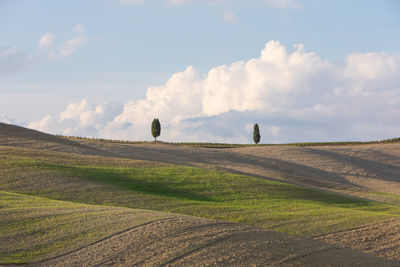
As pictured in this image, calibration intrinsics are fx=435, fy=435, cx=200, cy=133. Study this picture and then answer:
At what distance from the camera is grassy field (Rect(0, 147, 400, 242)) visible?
67.2 feet

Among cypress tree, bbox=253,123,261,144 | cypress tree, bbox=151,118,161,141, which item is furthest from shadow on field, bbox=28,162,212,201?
cypress tree, bbox=253,123,261,144

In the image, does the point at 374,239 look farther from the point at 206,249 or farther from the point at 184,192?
the point at 184,192

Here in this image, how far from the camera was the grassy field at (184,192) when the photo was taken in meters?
20.5

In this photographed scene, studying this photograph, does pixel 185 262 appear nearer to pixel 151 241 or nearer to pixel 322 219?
pixel 151 241

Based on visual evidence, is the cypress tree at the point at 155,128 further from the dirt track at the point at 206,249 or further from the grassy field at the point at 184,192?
the dirt track at the point at 206,249

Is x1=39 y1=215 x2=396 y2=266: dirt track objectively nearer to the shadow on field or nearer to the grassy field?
the grassy field

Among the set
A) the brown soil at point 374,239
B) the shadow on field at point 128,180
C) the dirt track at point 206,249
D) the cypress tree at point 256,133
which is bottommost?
the brown soil at point 374,239

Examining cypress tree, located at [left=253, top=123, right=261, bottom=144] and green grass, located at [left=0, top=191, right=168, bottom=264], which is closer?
green grass, located at [left=0, top=191, right=168, bottom=264]

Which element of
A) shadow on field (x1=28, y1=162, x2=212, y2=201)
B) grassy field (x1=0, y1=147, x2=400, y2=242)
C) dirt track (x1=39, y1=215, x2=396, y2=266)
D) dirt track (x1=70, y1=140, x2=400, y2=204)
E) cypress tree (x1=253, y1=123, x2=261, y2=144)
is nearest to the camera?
dirt track (x1=39, y1=215, x2=396, y2=266)

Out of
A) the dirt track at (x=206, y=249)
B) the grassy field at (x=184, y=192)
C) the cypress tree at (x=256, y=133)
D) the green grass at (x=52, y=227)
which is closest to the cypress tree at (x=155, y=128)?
→ the cypress tree at (x=256, y=133)

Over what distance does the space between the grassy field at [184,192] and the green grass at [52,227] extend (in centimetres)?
497

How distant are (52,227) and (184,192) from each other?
11.9 metres

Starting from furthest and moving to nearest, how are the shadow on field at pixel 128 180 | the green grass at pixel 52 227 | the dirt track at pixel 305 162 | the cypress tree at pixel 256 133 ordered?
the cypress tree at pixel 256 133 < the dirt track at pixel 305 162 < the shadow on field at pixel 128 180 < the green grass at pixel 52 227

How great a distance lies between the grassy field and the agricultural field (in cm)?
6
